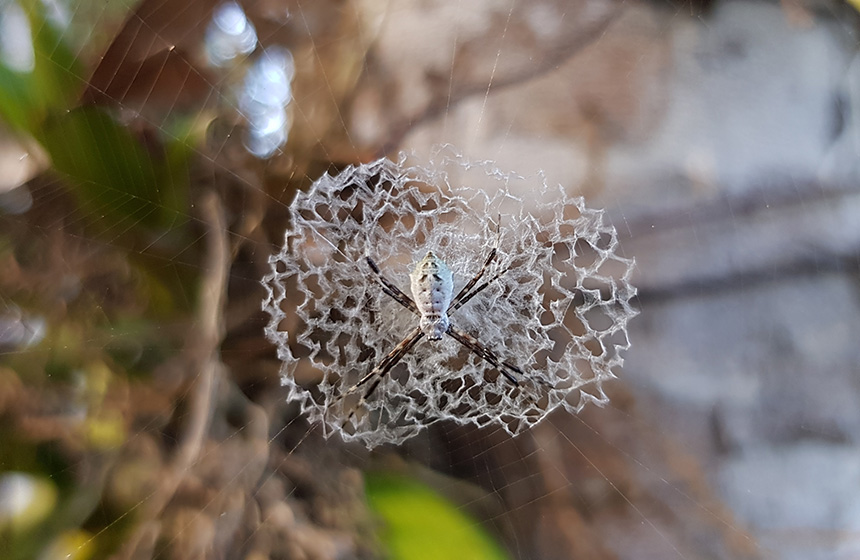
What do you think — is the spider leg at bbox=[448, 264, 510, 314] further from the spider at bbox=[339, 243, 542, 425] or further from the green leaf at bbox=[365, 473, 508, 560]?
the green leaf at bbox=[365, 473, 508, 560]

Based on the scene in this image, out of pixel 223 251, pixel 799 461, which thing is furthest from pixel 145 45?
pixel 799 461

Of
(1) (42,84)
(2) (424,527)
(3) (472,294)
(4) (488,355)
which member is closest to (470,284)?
(3) (472,294)

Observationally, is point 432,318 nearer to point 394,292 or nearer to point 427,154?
point 394,292

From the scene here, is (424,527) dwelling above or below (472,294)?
below

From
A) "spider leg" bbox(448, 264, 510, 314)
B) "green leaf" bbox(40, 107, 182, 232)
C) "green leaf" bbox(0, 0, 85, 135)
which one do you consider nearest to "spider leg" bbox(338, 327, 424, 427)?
"spider leg" bbox(448, 264, 510, 314)

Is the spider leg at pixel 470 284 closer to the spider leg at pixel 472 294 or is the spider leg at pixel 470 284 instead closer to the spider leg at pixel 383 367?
the spider leg at pixel 472 294

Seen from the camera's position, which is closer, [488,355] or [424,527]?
[424,527]

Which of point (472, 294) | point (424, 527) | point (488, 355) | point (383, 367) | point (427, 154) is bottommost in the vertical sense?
point (424, 527)
